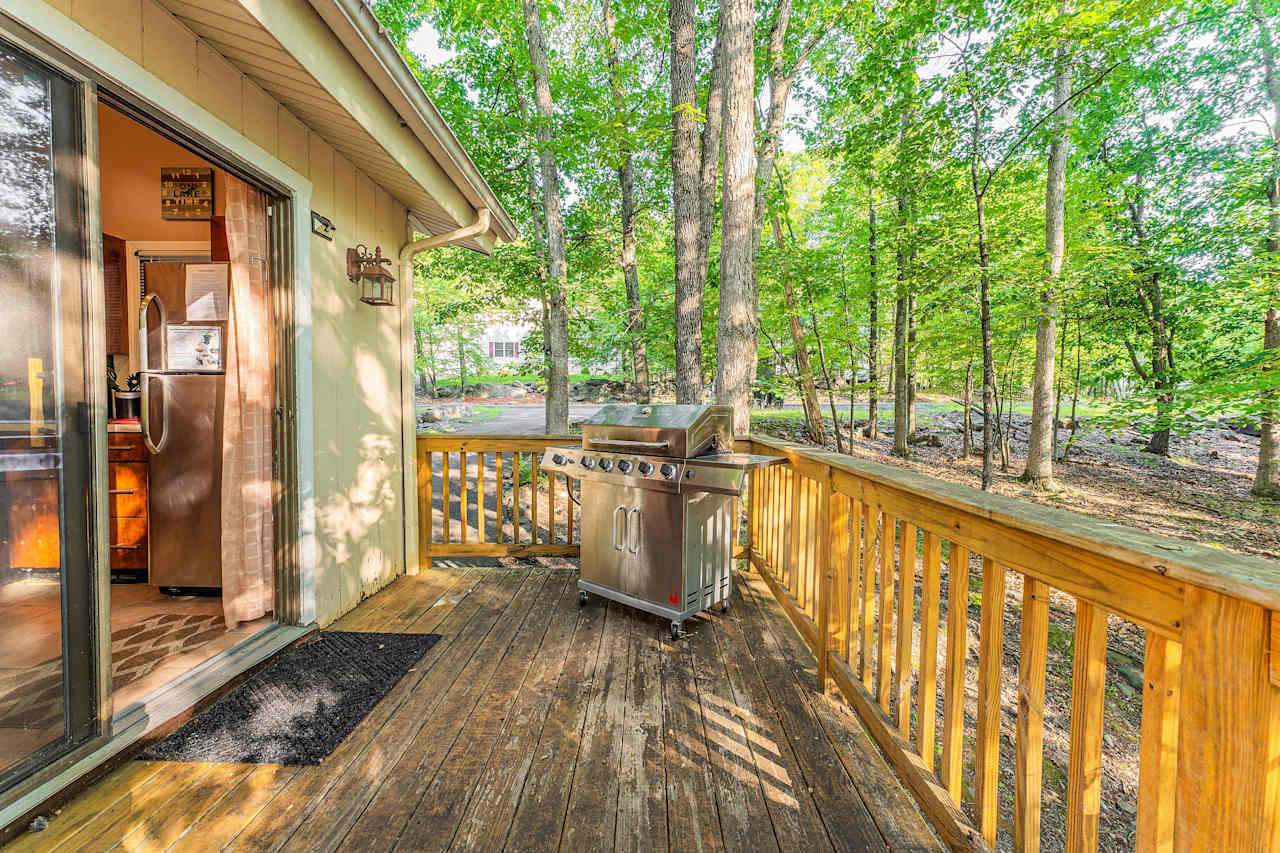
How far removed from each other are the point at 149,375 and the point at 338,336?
1056 millimetres

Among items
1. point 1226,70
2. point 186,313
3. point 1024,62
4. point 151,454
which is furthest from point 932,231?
point 151,454

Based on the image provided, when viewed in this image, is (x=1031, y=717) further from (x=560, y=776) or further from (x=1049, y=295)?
(x=1049, y=295)

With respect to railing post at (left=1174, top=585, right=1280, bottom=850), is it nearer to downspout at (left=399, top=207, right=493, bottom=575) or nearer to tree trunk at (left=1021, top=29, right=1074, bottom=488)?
downspout at (left=399, top=207, right=493, bottom=575)

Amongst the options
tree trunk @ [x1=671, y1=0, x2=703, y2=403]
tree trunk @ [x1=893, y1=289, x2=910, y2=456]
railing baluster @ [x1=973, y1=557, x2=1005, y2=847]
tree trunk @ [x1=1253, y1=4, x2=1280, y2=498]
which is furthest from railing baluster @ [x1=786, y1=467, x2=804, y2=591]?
tree trunk @ [x1=893, y1=289, x2=910, y2=456]

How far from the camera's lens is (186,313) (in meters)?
2.85

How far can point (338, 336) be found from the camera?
275 centimetres

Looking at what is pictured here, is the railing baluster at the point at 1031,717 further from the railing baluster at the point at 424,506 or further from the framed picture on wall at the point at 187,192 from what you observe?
the framed picture on wall at the point at 187,192

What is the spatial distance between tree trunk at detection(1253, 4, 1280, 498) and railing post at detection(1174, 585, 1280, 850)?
22.7 feet

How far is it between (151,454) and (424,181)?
214 cm

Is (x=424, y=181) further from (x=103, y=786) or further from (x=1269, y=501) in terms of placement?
(x=1269, y=501)

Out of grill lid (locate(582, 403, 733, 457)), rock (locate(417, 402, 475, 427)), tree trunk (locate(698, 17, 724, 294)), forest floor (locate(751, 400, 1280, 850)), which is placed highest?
tree trunk (locate(698, 17, 724, 294))

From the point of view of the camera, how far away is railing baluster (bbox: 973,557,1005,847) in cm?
128

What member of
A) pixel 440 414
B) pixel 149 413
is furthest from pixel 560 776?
pixel 440 414

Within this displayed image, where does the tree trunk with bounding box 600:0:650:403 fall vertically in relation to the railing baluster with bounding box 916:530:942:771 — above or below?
above
